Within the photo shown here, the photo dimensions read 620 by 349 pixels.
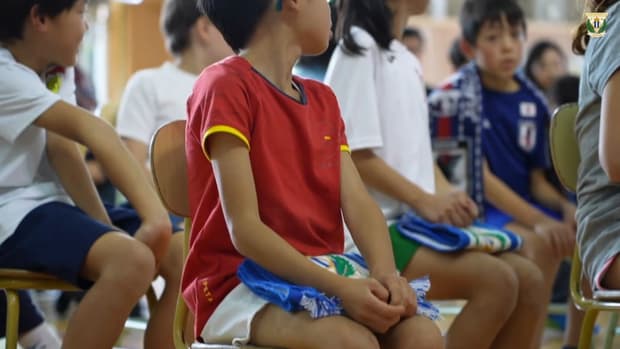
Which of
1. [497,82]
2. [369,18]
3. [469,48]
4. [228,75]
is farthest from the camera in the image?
[469,48]

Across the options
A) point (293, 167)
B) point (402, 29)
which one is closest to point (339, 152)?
point (293, 167)

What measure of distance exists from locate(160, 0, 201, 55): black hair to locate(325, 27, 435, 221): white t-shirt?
791 mm

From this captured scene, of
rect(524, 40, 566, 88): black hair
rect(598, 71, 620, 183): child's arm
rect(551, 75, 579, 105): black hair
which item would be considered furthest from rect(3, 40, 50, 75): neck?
rect(524, 40, 566, 88): black hair

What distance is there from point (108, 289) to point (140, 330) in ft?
3.73

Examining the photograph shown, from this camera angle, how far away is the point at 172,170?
159cm

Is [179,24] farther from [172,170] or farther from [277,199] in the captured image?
[277,199]

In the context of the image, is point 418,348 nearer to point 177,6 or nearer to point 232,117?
point 232,117

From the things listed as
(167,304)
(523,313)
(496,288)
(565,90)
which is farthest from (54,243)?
(565,90)

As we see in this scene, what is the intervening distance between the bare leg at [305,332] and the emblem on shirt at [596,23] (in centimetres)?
74

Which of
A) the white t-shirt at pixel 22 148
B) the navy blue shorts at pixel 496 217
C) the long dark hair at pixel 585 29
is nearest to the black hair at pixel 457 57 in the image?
the navy blue shorts at pixel 496 217

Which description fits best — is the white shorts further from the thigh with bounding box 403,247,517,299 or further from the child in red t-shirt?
the thigh with bounding box 403,247,517,299

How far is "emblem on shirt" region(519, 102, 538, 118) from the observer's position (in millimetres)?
2876

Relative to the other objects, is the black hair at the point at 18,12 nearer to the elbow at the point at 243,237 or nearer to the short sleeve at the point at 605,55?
the elbow at the point at 243,237

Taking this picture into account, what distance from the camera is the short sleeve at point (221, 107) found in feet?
4.51
